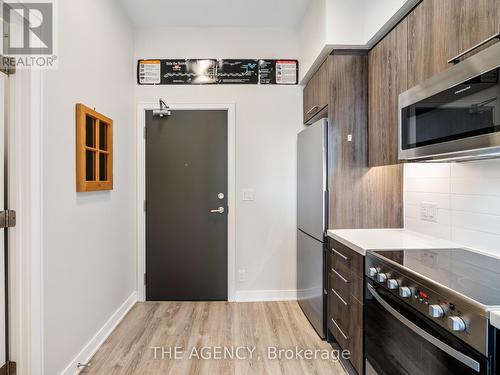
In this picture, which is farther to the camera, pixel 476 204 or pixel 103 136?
pixel 103 136

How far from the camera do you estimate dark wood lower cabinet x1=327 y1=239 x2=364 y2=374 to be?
163 cm

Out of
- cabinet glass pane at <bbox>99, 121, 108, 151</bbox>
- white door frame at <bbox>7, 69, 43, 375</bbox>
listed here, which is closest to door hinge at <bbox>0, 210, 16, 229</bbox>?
white door frame at <bbox>7, 69, 43, 375</bbox>

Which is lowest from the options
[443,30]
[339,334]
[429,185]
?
[339,334]

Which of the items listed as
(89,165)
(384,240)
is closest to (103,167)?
(89,165)

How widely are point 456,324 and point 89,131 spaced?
90.2 inches

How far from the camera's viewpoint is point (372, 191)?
2178 mm

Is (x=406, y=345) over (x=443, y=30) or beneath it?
beneath

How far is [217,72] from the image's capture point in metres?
2.98

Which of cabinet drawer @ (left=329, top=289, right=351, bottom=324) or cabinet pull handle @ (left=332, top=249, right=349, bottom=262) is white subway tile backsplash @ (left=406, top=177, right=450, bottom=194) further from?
cabinet drawer @ (left=329, top=289, right=351, bottom=324)

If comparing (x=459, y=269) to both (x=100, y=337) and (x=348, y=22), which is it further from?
(x=100, y=337)

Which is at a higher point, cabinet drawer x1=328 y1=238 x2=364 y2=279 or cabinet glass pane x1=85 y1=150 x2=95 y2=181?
cabinet glass pane x1=85 y1=150 x2=95 y2=181

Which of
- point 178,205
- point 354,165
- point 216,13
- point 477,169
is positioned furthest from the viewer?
point 178,205

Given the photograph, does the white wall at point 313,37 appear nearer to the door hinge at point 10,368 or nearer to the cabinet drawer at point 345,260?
the cabinet drawer at point 345,260

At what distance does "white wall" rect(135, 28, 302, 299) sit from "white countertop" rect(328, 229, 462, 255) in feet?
3.33
